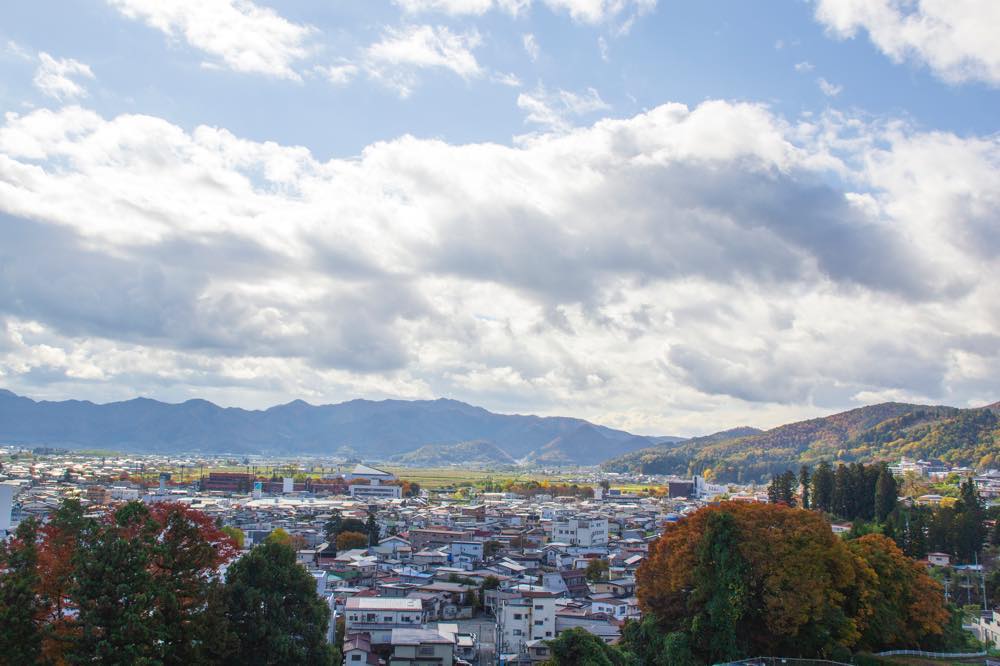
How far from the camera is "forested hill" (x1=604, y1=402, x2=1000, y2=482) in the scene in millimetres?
102375

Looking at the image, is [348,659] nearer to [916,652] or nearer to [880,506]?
[916,652]

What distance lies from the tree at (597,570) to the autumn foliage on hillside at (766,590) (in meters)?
17.4

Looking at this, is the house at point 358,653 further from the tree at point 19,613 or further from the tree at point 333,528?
the tree at point 333,528

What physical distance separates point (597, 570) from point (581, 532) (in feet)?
39.4

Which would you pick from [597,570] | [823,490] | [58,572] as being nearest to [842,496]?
[823,490]

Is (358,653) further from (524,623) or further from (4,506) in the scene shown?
(4,506)

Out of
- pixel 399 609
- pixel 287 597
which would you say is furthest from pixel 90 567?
pixel 399 609

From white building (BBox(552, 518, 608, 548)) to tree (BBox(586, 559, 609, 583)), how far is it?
9105 millimetres

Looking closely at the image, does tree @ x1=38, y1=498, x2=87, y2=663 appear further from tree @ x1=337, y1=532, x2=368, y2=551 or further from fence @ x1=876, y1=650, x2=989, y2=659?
tree @ x1=337, y1=532, x2=368, y2=551

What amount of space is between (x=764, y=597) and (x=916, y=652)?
472 cm

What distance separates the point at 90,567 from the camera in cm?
1169

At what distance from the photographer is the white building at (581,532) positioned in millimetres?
47644

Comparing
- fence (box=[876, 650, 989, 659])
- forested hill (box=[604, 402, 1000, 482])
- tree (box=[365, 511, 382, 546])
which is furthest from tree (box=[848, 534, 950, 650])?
forested hill (box=[604, 402, 1000, 482])

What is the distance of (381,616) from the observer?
2386cm
